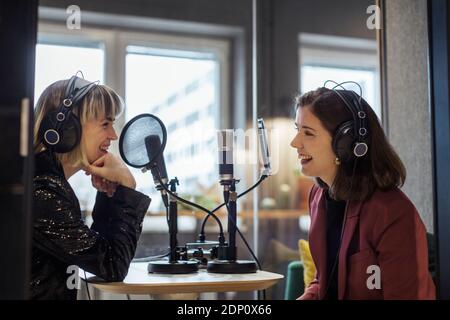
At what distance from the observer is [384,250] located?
4.66 ft

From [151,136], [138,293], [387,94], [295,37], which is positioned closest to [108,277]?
[138,293]

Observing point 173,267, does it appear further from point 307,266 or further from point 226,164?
point 307,266

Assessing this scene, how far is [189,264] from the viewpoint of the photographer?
5.28 ft

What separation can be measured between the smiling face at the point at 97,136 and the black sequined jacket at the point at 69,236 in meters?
0.11

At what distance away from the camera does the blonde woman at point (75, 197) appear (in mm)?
1352

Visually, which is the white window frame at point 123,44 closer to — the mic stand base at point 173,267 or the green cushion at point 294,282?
the mic stand base at point 173,267

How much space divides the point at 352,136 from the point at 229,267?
0.45 m

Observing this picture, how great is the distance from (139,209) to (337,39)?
1891 mm

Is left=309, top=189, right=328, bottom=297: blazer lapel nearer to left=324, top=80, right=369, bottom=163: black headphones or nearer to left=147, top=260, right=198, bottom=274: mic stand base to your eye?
left=324, top=80, right=369, bottom=163: black headphones

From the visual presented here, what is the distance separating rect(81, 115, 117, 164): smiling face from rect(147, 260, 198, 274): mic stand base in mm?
304

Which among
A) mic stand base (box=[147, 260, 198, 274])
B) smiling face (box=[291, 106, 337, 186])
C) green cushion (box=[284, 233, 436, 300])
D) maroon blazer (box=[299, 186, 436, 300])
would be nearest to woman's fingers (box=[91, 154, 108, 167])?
mic stand base (box=[147, 260, 198, 274])

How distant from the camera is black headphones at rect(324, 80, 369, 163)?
153 cm

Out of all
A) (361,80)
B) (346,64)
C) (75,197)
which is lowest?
(75,197)

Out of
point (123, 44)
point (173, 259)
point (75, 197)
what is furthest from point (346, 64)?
point (75, 197)
